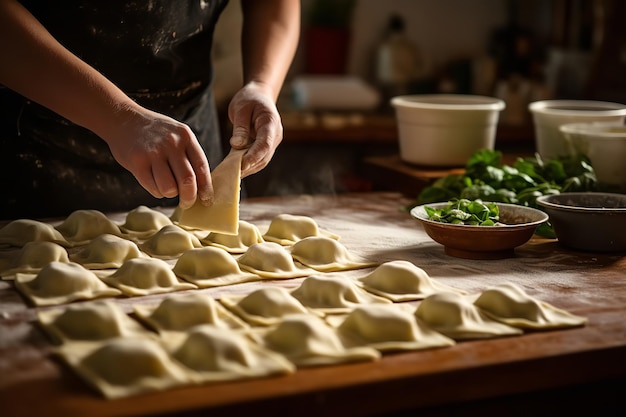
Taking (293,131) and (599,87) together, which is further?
(599,87)

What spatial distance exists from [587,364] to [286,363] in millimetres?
452

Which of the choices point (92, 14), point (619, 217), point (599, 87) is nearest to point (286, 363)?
point (619, 217)

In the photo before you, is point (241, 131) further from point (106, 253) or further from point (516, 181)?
point (516, 181)

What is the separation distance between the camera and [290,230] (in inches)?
73.2

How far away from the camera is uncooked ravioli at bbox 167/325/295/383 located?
3.51 ft

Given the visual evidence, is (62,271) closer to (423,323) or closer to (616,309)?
(423,323)

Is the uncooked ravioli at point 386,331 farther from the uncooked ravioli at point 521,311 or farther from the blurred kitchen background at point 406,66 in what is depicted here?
the blurred kitchen background at point 406,66

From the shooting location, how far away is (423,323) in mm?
1303

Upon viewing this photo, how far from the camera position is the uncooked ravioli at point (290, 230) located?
1.85 meters

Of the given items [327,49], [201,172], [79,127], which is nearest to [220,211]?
[201,172]

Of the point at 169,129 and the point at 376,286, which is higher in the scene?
the point at 169,129

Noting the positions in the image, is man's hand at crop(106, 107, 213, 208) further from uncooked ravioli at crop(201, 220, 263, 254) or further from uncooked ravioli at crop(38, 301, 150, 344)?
uncooked ravioli at crop(38, 301, 150, 344)

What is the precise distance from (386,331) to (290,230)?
Result: 68 cm

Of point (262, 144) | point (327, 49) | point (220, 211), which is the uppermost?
point (327, 49)
